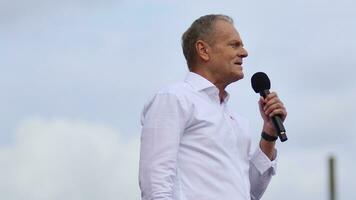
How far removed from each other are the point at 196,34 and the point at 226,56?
0.79ft

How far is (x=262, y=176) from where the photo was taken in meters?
7.07

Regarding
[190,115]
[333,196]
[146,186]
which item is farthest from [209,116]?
[333,196]

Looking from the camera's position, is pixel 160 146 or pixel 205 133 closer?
pixel 160 146

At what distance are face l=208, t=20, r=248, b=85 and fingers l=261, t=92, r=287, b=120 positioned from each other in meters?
0.21

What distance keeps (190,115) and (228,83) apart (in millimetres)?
377

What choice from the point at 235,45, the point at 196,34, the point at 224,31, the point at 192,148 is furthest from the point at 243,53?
the point at 192,148

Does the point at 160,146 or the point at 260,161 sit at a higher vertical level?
the point at 160,146

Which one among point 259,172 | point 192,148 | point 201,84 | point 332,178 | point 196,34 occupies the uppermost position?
point 196,34

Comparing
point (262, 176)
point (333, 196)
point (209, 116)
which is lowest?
point (333, 196)

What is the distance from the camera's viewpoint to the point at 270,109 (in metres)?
6.81

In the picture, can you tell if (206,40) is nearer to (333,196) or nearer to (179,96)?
(179,96)

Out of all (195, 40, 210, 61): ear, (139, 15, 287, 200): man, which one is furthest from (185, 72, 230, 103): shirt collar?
(195, 40, 210, 61): ear

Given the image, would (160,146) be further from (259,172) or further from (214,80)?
(259,172)

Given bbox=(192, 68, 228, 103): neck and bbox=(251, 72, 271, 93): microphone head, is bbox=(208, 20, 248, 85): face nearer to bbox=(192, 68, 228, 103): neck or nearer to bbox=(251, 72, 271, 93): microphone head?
bbox=(192, 68, 228, 103): neck
